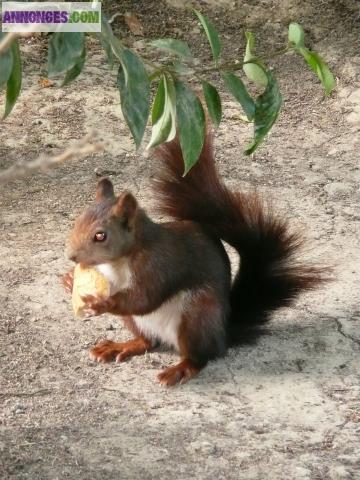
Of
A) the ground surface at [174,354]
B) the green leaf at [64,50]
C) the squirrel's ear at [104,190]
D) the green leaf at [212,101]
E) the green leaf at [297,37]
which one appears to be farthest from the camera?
the squirrel's ear at [104,190]

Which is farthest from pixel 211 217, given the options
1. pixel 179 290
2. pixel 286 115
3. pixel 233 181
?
pixel 286 115

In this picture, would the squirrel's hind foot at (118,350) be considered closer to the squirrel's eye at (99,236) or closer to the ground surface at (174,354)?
the ground surface at (174,354)

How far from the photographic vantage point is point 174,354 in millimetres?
3367

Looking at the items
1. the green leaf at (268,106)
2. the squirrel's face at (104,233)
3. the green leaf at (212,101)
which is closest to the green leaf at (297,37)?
the green leaf at (268,106)

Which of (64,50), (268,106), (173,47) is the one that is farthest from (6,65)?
(268,106)

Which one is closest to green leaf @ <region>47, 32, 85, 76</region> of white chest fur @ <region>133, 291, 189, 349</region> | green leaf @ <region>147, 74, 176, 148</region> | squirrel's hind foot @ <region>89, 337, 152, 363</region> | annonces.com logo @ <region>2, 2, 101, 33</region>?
annonces.com logo @ <region>2, 2, 101, 33</region>

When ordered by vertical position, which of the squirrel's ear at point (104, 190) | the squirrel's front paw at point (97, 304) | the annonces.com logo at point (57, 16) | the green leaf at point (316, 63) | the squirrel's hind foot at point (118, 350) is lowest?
the squirrel's hind foot at point (118, 350)

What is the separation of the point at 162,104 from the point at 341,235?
7.22ft

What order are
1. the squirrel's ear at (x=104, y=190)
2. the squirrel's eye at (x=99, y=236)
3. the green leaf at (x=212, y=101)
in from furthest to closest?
the squirrel's ear at (x=104, y=190)
the squirrel's eye at (x=99, y=236)
the green leaf at (x=212, y=101)

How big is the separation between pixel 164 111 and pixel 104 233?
0.99 meters

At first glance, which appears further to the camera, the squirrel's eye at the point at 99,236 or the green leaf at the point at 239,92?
the squirrel's eye at the point at 99,236

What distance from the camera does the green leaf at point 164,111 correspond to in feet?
6.68

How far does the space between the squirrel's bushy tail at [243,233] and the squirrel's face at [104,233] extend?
1.06ft

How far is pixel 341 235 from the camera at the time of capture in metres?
4.14
